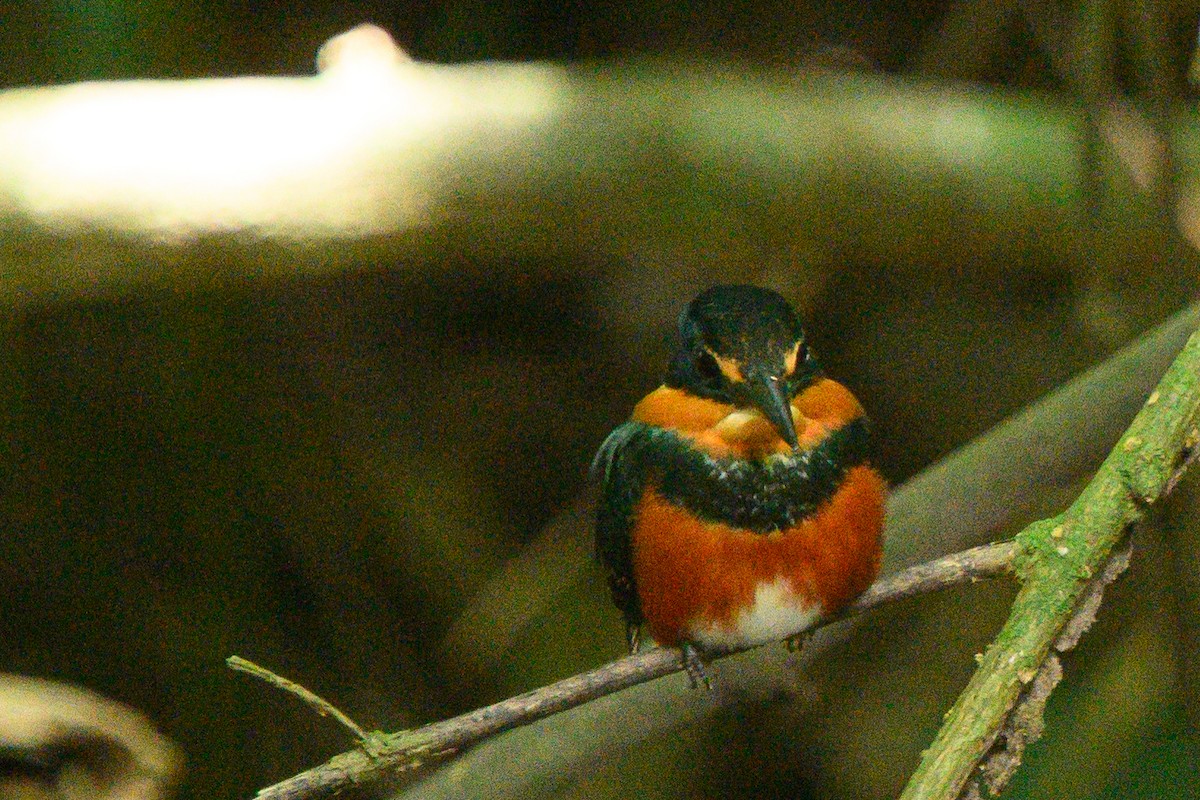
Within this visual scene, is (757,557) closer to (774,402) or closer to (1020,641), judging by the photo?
(774,402)

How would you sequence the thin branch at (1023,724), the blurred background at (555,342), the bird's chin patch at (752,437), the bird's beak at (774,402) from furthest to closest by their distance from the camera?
the blurred background at (555,342), the bird's chin patch at (752,437), the bird's beak at (774,402), the thin branch at (1023,724)

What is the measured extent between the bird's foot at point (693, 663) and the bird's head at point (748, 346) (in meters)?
0.27

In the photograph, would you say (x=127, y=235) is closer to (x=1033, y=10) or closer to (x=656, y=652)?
(x=656, y=652)

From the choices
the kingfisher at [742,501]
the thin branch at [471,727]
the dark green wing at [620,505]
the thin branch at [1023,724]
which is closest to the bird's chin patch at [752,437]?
the kingfisher at [742,501]

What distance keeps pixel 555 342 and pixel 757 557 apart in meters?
1.44

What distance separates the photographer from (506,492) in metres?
2.70

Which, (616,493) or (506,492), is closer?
(616,493)

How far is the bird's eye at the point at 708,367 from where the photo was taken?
1.24 m

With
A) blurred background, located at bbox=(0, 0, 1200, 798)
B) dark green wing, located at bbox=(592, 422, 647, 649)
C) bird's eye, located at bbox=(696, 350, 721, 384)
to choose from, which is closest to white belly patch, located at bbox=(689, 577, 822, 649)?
dark green wing, located at bbox=(592, 422, 647, 649)

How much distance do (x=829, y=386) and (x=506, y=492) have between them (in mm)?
1420

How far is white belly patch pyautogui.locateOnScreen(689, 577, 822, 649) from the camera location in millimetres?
1297

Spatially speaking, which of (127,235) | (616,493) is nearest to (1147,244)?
(616,493)

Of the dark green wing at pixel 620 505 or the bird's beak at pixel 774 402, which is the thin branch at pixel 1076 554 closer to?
the bird's beak at pixel 774 402

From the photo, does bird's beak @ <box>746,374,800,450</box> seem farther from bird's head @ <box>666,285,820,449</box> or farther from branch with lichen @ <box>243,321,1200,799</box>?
branch with lichen @ <box>243,321,1200,799</box>
